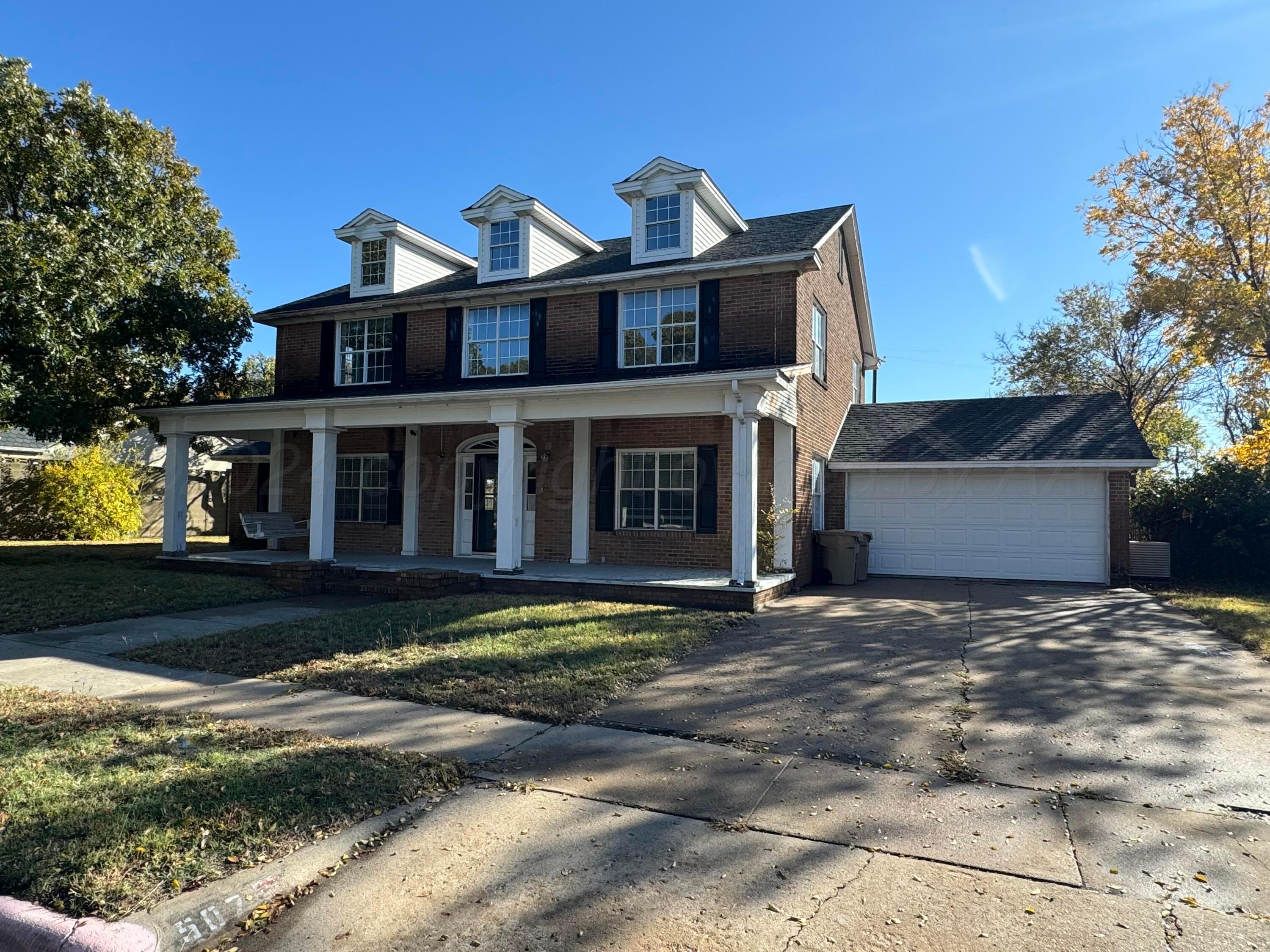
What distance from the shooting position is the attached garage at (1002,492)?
48.4 feet

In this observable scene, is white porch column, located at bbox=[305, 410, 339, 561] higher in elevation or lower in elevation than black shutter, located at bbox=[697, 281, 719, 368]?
lower

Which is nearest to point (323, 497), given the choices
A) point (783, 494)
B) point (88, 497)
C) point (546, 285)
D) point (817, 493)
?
point (546, 285)

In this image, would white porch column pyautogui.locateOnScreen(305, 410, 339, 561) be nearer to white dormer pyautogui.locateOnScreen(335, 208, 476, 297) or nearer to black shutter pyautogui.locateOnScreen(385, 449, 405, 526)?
black shutter pyautogui.locateOnScreen(385, 449, 405, 526)

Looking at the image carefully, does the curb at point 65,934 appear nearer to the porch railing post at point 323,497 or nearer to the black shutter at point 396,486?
the porch railing post at point 323,497

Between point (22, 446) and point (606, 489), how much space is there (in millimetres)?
→ 18558

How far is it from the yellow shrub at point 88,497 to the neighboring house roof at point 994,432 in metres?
20.7

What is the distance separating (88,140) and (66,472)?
10.6m

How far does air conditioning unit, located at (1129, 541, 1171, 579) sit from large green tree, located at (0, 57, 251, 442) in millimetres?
19964

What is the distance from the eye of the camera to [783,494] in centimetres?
1330

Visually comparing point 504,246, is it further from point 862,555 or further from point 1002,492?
point 1002,492

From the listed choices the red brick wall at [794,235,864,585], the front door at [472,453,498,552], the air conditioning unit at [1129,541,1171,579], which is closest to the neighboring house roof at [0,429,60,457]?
the front door at [472,453,498,552]

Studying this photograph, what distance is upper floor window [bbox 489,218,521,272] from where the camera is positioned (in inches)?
625

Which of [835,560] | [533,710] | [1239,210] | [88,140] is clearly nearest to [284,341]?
[88,140]

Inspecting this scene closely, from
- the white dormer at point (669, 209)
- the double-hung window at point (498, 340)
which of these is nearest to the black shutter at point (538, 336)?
the double-hung window at point (498, 340)
